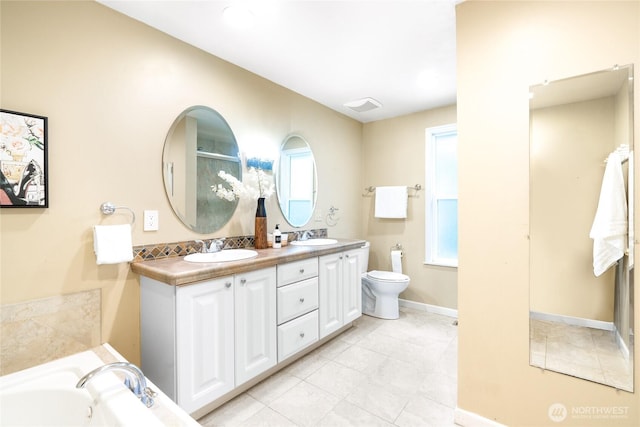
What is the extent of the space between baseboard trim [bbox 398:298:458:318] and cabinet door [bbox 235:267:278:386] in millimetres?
2124

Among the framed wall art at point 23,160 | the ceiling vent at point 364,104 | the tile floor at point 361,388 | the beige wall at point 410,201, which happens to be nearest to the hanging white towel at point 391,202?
the beige wall at point 410,201

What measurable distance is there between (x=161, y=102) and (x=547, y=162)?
234 centimetres

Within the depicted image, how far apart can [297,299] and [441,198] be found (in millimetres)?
2264

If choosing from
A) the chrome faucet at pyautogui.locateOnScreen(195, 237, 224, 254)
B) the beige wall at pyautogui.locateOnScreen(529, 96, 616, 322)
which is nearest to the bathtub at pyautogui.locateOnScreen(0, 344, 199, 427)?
the chrome faucet at pyautogui.locateOnScreen(195, 237, 224, 254)

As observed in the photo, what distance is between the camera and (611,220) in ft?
4.32

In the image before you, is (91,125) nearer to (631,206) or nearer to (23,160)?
(23,160)

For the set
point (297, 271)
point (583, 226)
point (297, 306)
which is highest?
point (583, 226)

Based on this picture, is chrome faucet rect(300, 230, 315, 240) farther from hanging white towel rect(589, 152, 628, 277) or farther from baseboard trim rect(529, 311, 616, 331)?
hanging white towel rect(589, 152, 628, 277)

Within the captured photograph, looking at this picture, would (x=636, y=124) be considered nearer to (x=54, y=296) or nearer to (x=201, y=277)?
(x=201, y=277)

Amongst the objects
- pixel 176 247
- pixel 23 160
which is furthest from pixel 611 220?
pixel 23 160

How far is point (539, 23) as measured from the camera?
56.5 inches

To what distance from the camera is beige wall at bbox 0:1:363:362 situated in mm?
1438

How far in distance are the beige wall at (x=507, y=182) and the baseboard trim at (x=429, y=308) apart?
1792 mm

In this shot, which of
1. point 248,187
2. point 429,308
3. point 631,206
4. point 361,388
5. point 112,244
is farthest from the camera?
point 429,308
